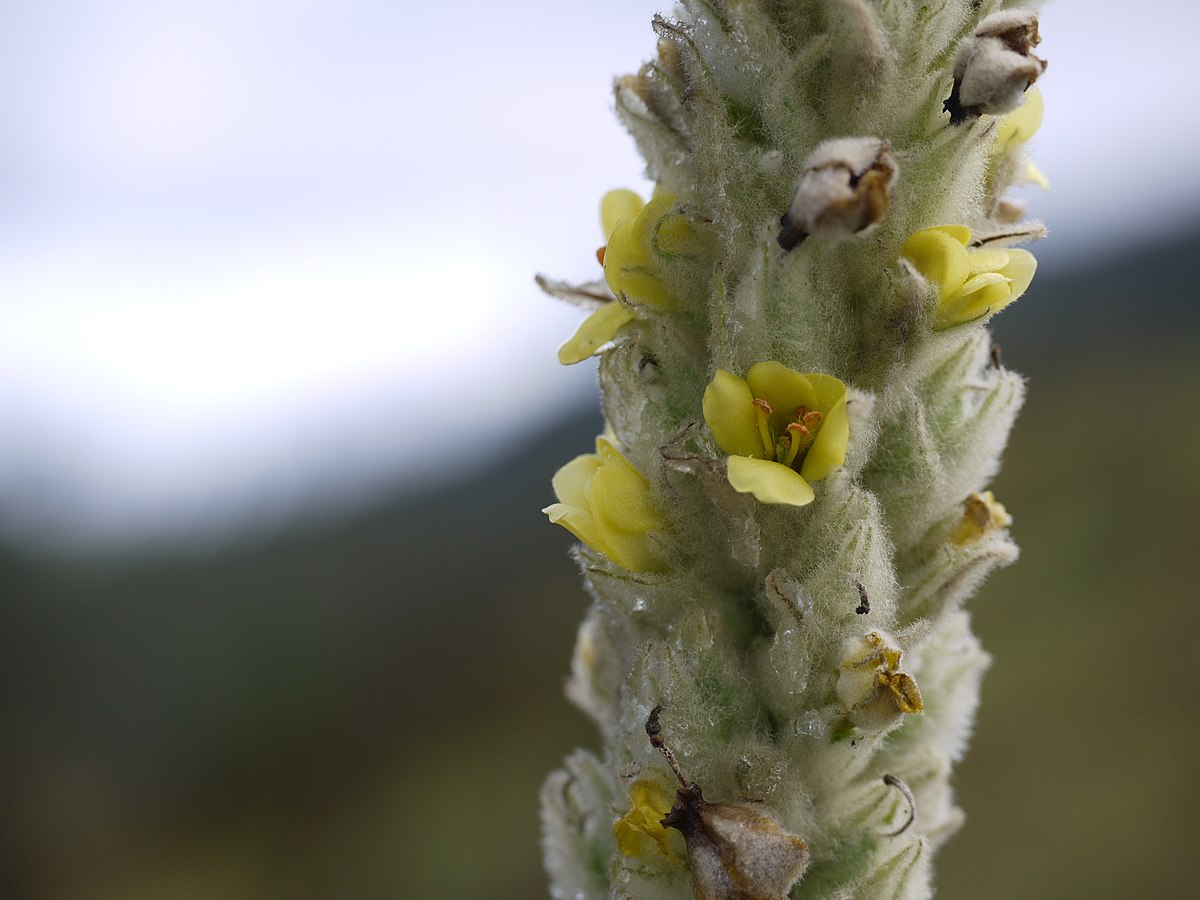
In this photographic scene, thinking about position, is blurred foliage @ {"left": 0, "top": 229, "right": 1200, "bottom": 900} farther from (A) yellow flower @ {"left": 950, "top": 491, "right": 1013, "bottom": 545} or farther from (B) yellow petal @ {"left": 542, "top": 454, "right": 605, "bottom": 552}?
(B) yellow petal @ {"left": 542, "top": 454, "right": 605, "bottom": 552}

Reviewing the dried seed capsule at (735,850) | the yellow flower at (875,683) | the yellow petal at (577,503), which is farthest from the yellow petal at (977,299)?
the dried seed capsule at (735,850)

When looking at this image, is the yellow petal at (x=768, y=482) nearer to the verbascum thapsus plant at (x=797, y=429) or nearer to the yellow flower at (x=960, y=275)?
the verbascum thapsus plant at (x=797, y=429)

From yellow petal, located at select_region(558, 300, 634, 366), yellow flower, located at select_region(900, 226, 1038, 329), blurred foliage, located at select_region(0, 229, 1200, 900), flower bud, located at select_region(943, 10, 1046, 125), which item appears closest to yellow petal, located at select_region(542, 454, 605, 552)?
yellow petal, located at select_region(558, 300, 634, 366)

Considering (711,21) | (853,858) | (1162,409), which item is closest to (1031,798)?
(1162,409)

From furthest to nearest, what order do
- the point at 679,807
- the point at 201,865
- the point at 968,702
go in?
the point at 201,865, the point at 968,702, the point at 679,807

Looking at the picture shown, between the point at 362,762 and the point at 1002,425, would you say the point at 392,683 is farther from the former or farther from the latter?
the point at 1002,425
